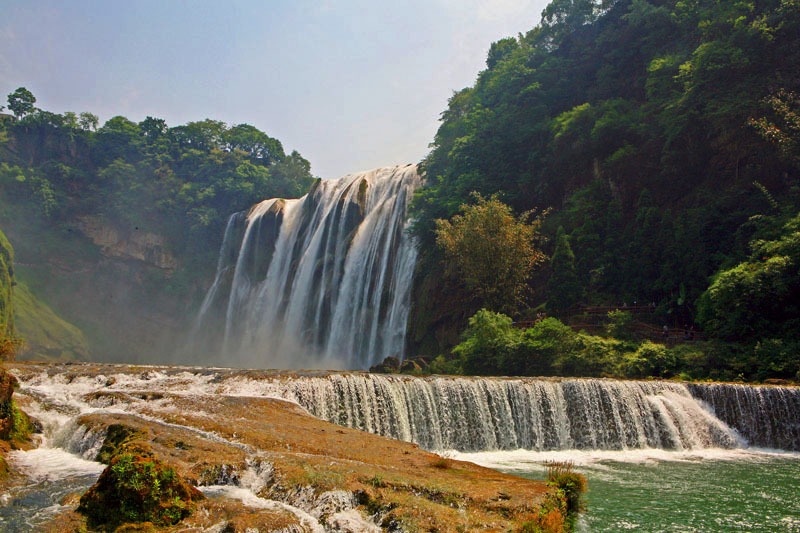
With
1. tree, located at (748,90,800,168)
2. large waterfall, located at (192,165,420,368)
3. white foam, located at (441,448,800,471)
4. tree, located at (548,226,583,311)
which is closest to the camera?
white foam, located at (441,448,800,471)

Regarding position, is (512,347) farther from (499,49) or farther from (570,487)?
(499,49)

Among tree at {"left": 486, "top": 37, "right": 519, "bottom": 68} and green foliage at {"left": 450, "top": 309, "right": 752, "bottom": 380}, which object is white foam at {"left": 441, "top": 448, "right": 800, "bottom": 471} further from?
tree at {"left": 486, "top": 37, "right": 519, "bottom": 68}

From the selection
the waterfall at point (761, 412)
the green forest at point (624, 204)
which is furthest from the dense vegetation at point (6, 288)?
the waterfall at point (761, 412)

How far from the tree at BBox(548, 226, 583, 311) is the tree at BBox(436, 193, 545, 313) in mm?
1889

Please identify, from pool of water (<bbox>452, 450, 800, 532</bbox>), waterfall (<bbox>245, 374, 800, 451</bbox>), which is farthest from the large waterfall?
pool of water (<bbox>452, 450, 800, 532</bbox>)

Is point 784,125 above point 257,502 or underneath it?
above

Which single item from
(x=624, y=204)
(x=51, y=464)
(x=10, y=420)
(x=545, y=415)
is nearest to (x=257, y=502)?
(x=51, y=464)

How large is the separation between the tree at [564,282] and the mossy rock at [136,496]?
22722mm

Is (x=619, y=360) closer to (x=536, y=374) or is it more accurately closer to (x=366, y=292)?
(x=536, y=374)

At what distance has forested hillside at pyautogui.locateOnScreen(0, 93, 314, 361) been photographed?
54.7m

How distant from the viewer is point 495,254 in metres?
28.2

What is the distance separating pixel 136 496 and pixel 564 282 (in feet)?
76.9

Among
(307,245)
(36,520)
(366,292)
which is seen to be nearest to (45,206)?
(307,245)

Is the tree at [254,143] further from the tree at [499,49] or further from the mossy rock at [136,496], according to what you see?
the mossy rock at [136,496]
